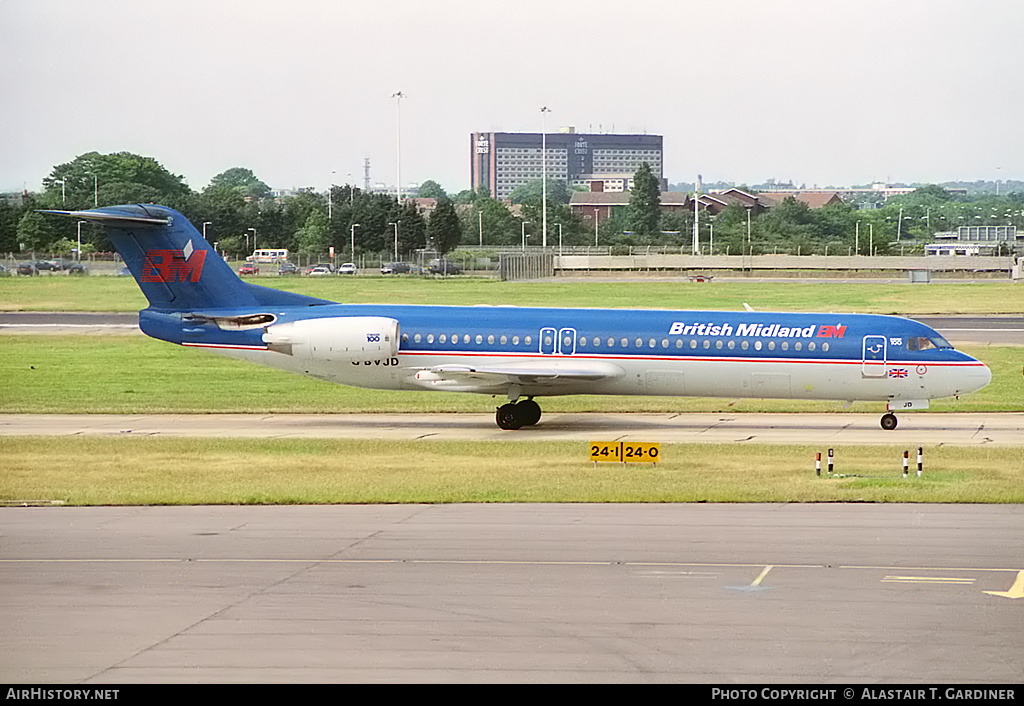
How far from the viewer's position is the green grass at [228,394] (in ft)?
134

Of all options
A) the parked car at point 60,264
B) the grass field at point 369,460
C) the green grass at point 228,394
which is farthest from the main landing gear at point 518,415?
the parked car at point 60,264

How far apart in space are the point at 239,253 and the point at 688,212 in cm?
11067

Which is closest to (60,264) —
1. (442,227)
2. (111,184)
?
(111,184)

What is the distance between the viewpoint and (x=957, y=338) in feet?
198

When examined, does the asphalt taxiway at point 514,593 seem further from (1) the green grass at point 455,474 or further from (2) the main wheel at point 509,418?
(2) the main wheel at point 509,418

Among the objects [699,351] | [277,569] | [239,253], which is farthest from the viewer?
[239,253]

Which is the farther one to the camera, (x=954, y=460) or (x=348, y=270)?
(x=348, y=270)

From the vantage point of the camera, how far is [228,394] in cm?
4381

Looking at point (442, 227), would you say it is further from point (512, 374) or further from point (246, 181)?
point (512, 374)

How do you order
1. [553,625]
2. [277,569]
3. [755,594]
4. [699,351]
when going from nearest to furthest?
1. [553,625]
2. [755,594]
3. [277,569]
4. [699,351]

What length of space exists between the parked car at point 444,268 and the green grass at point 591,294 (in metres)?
8.37
